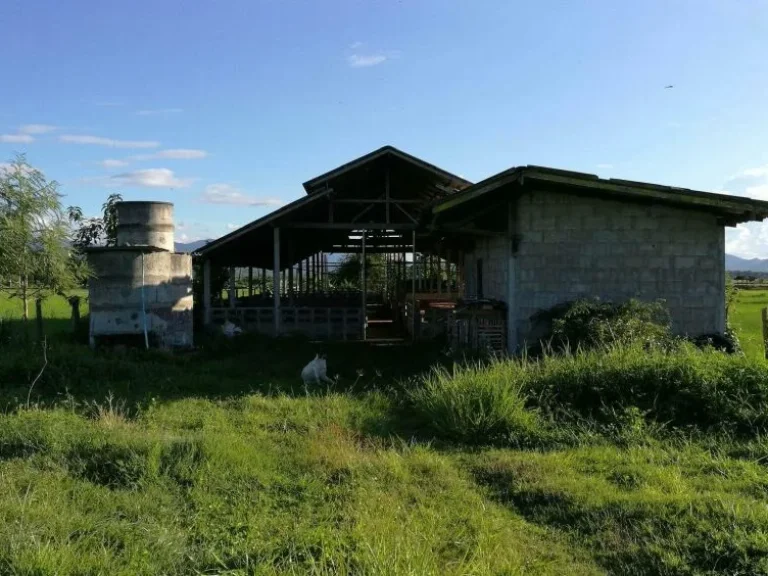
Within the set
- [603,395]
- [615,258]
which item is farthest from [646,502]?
[615,258]

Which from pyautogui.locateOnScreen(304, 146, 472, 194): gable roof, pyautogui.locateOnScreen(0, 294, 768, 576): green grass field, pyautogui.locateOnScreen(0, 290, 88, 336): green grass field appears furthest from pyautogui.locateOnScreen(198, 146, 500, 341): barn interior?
pyautogui.locateOnScreen(0, 294, 768, 576): green grass field

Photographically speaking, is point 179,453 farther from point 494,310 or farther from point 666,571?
point 494,310

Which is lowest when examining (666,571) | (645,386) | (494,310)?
(666,571)

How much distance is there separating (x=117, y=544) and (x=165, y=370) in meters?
8.14

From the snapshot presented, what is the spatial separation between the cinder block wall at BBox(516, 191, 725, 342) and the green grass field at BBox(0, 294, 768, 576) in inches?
134

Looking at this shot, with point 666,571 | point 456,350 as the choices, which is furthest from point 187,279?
point 666,571

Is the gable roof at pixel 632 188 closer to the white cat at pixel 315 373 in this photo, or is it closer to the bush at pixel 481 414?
the white cat at pixel 315 373

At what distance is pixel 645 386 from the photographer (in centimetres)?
818

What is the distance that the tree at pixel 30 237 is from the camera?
30.6 ft

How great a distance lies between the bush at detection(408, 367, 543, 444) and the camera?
7.38 meters

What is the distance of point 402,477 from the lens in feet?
19.6

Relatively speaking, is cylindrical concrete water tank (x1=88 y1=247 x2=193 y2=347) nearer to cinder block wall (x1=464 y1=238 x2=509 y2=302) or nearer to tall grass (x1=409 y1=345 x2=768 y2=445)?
cinder block wall (x1=464 y1=238 x2=509 y2=302)

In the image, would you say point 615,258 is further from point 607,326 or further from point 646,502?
point 646,502

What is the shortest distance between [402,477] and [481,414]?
178cm
